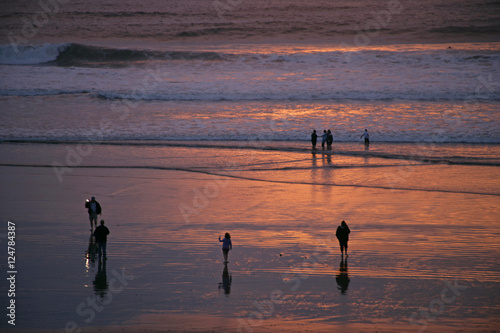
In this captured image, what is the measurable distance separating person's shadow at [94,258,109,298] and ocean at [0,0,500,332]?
0.19ft

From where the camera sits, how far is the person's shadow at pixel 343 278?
9.40 metres

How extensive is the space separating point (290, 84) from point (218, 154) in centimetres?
1822

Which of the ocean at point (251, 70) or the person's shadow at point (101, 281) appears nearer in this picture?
the person's shadow at point (101, 281)

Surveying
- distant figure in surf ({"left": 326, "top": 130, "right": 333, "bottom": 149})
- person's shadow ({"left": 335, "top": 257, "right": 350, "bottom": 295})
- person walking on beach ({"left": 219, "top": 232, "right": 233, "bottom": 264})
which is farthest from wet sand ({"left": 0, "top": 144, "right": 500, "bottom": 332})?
distant figure in surf ({"left": 326, "top": 130, "right": 333, "bottom": 149})

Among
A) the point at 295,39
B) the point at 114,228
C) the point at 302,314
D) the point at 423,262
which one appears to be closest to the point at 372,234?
the point at 423,262

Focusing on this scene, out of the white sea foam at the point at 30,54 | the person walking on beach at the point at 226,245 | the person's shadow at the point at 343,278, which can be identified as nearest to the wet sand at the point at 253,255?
the person's shadow at the point at 343,278

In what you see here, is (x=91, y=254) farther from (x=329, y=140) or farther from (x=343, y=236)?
(x=329, y=140)

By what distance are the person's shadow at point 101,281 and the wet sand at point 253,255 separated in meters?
0.04

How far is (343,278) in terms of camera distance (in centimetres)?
985

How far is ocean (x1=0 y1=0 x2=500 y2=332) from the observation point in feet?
29.3

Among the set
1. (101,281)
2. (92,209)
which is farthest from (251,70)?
(101,281)

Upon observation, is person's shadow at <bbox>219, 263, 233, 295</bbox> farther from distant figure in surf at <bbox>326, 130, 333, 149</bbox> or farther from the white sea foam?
the white sea foam

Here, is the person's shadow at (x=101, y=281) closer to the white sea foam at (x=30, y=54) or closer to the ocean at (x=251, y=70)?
the ocean at (x=251, y=70)

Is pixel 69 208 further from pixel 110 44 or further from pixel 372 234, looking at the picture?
pixel 110 44
